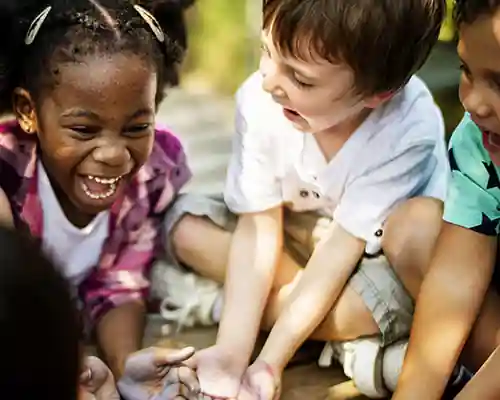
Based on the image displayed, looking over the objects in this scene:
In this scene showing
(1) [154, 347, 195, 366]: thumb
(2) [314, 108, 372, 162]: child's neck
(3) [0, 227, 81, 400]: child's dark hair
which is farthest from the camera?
(2) [314, 108, 372, 162]: child's neck

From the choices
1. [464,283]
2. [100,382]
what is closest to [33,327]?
[100,382]

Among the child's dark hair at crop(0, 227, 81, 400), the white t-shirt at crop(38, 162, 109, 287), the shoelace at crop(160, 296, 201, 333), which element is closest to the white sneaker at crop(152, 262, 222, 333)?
the shoelace at crop(160, 296, 201, 333)

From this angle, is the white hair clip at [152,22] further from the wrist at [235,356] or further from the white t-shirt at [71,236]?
the wrist at [235,356]

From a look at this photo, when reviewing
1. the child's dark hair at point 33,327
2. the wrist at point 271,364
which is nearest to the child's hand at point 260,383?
the wrist at point 271,364

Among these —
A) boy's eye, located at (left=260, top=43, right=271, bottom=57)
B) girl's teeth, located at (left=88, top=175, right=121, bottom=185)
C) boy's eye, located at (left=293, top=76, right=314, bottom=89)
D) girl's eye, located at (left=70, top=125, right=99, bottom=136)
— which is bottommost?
girl's teeth, located at (left=88, top=175, right=121, bottom=185)

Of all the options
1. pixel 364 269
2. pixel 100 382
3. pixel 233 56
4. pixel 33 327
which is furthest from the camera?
pixel 233 56

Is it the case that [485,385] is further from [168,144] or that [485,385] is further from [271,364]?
[168,144]

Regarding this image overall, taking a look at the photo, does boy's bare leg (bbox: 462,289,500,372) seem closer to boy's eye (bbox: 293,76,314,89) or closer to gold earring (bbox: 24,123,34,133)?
boy's eye (bbox: 293,76,314,89)

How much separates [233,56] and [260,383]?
0.69 meters

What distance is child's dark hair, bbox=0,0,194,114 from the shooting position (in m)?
1.05

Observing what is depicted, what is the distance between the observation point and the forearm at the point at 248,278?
111 cm

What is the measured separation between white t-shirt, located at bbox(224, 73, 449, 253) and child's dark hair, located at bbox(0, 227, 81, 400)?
583mm

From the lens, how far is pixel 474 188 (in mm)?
1040

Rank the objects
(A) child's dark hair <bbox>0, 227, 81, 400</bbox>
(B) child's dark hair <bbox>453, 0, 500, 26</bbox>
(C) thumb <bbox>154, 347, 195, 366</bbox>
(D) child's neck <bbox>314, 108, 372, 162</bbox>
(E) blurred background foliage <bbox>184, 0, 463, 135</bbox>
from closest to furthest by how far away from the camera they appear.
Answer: (A) child's dark hair <bbox>0, 227, 81, 400</bbox> → (B) child's dark hair <bbox>453, 0, 500, 26</bbox> → (C) thumb <bbox>154, 347, 195, 366</bbox> → (D) child's neck <bbox>314, 108, 372, 162</bbox> → (E) blurred background foliage <bbox>184, 0, 463, 135</bbox>
